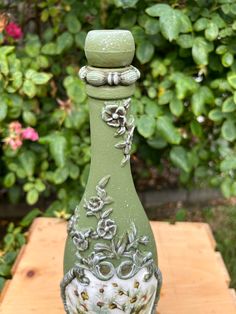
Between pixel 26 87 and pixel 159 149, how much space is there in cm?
61

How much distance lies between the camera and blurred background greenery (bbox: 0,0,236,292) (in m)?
1.57

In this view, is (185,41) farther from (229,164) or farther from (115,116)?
(115,116)

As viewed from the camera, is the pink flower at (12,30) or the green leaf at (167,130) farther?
the pink flower at (12,30)

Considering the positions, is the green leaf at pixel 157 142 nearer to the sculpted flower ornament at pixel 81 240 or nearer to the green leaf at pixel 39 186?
the green leaf at pixel 39 186

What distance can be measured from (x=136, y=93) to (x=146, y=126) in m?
0.17

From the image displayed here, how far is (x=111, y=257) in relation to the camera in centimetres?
102

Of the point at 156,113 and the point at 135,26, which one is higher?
the point at 135,26

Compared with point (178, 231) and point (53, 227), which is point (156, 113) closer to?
point (178, 231)

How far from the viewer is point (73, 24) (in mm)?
1724

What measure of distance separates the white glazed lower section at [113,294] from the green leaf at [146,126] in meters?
0.59

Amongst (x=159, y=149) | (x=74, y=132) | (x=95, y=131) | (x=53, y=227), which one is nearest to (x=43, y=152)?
(x=74, y=132)

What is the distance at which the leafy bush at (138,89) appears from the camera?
61.8 inches

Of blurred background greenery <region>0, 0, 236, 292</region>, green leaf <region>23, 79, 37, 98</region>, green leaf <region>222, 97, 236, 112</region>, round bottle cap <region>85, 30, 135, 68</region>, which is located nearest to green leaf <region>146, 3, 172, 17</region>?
blurred background greenery <region>0, 0, 236, 292</region>

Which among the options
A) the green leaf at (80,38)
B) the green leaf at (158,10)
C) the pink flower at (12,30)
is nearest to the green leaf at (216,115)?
the green leaf at (158,10)
